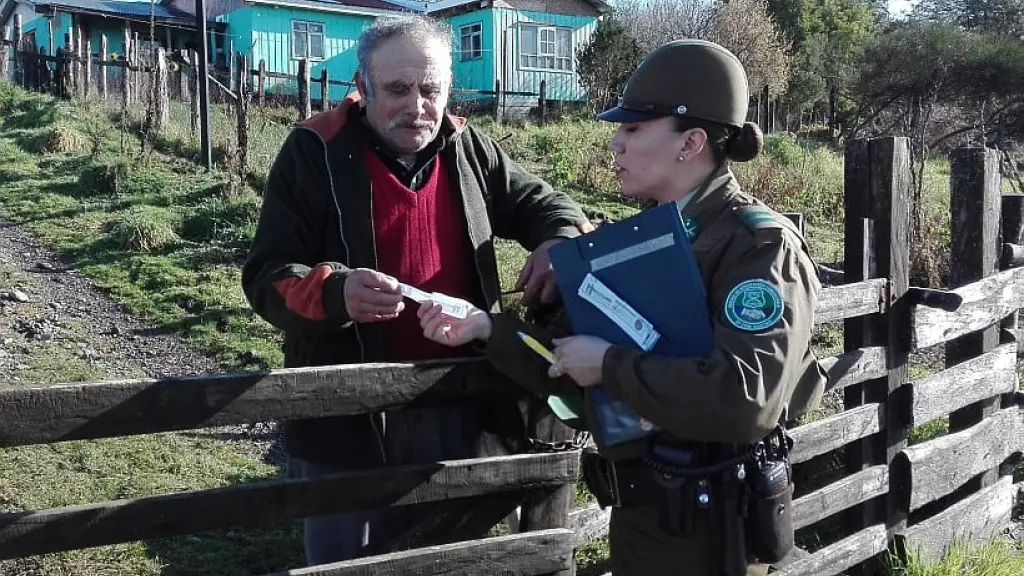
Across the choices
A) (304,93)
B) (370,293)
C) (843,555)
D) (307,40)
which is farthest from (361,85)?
(307,40)

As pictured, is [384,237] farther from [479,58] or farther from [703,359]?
[479,58]

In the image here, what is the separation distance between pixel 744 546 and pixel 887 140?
234cm

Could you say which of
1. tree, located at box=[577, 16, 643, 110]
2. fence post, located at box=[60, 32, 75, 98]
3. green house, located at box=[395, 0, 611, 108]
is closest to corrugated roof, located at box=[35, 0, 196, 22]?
fence post, located at box=[60, 32, 75, 98]

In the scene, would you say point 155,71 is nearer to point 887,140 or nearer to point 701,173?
point 887,140

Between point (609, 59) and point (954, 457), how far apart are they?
789 inches

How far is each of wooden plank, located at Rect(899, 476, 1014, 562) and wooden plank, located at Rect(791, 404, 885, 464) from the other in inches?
20.5

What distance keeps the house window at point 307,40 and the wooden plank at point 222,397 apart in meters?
25.1

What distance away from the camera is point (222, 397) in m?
2.27

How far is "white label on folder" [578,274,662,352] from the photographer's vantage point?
83.4 inches

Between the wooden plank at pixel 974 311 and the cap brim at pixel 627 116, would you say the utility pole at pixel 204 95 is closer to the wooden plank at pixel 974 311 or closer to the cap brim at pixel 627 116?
the wooden plank at pixel 974 311

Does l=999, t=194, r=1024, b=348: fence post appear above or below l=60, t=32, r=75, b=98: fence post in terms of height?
below

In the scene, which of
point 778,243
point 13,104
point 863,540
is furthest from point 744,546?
point 13,104

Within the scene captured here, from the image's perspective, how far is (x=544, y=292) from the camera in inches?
103

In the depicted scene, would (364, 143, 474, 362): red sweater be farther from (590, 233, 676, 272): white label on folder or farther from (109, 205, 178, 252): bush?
(109, 205, 178, 252): bush
